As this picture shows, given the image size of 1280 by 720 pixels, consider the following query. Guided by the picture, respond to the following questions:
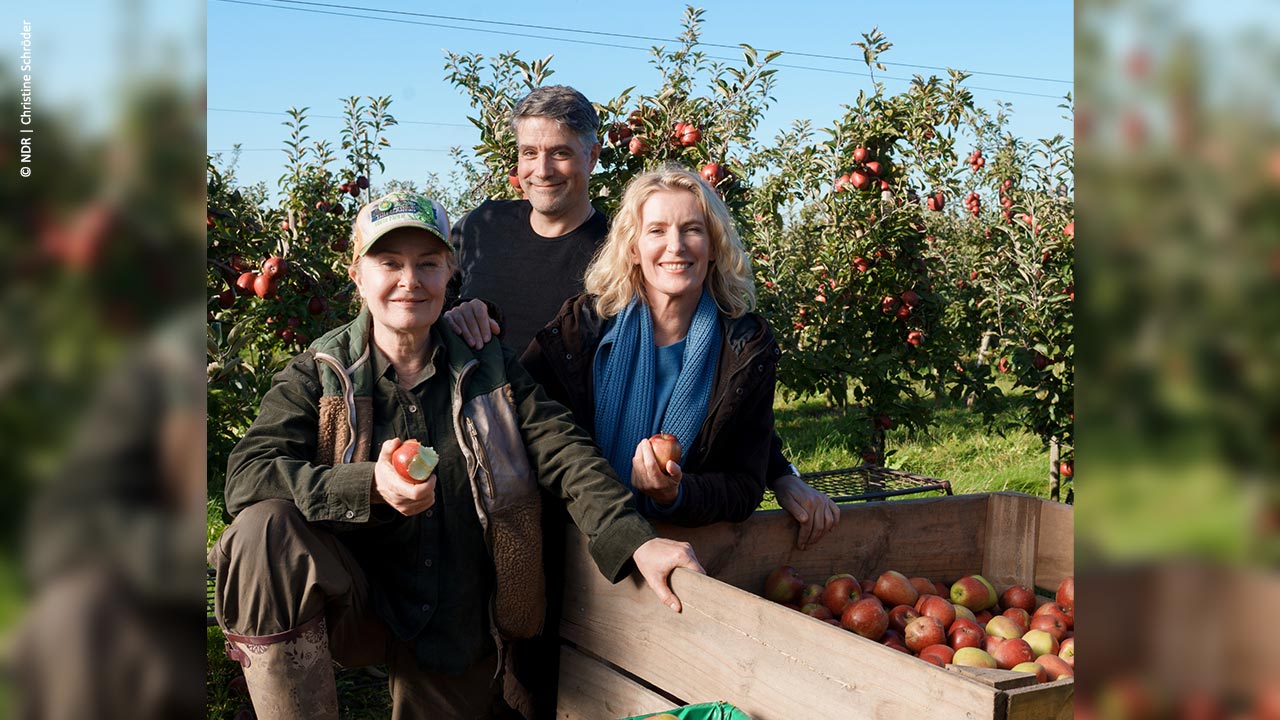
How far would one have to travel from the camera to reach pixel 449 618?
2180 mm

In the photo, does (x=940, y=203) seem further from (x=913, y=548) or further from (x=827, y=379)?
(x=913, y=548)

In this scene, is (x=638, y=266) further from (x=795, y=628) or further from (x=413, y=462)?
(x=795, y=628)

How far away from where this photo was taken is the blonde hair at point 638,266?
8.59ft

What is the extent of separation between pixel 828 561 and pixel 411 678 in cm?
105

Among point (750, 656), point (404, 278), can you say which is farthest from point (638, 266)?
point (750, 656)

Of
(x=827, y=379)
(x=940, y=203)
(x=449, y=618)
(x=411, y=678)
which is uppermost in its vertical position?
(x=940, y=203)

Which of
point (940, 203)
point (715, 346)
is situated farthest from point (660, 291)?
point (940, 203)

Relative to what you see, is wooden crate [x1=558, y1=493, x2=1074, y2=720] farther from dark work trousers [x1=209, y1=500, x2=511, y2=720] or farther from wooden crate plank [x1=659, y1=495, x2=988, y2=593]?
dark work trousers [x1=209, y1=500, x2=511, y2=720]

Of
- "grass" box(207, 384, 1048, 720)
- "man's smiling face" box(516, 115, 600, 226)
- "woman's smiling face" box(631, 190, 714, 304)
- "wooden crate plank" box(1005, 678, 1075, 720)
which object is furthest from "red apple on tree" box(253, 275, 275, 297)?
"wooden crate plank" box(1005, 678, 1075, 720)

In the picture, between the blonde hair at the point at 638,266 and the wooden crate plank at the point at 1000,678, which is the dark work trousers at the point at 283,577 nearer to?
the blonde hair at the point at 638,266

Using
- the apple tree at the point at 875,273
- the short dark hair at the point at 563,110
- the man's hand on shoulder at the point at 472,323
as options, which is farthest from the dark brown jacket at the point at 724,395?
the apple tree at the point at 875,273

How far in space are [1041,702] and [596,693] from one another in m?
1.04

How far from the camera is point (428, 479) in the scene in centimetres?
196

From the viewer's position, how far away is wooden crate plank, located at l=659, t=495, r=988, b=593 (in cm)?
247
